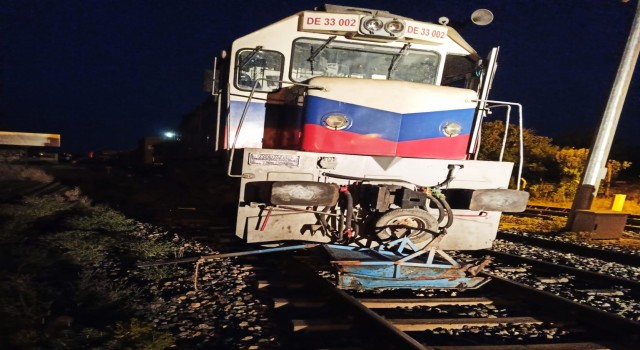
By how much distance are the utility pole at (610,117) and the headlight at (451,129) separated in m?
5.72

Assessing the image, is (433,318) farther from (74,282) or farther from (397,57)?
(397,57)

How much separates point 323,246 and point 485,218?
85.0 inches

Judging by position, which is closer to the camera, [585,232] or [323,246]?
[323,246]

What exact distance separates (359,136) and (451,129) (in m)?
1.19

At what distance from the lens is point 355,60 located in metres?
5.27

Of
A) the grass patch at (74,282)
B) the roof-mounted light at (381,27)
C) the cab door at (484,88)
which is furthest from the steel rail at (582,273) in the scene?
the grass patch at (74,282)

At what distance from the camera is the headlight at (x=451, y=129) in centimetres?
473

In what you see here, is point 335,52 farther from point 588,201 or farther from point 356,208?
point 588,201

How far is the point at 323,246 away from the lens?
4.12m

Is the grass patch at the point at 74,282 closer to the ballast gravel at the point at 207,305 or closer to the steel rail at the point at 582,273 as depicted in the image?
the ballast gravel at the point at 207,305

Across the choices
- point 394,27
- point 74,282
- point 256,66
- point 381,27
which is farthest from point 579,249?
point 74,282

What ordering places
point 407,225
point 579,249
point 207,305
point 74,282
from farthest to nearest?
point 579,249 → point 407,225 → point 74,282 → point 207,305

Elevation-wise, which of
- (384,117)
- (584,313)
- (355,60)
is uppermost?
(355,60)

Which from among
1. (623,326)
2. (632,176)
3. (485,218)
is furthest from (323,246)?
(632,176)
